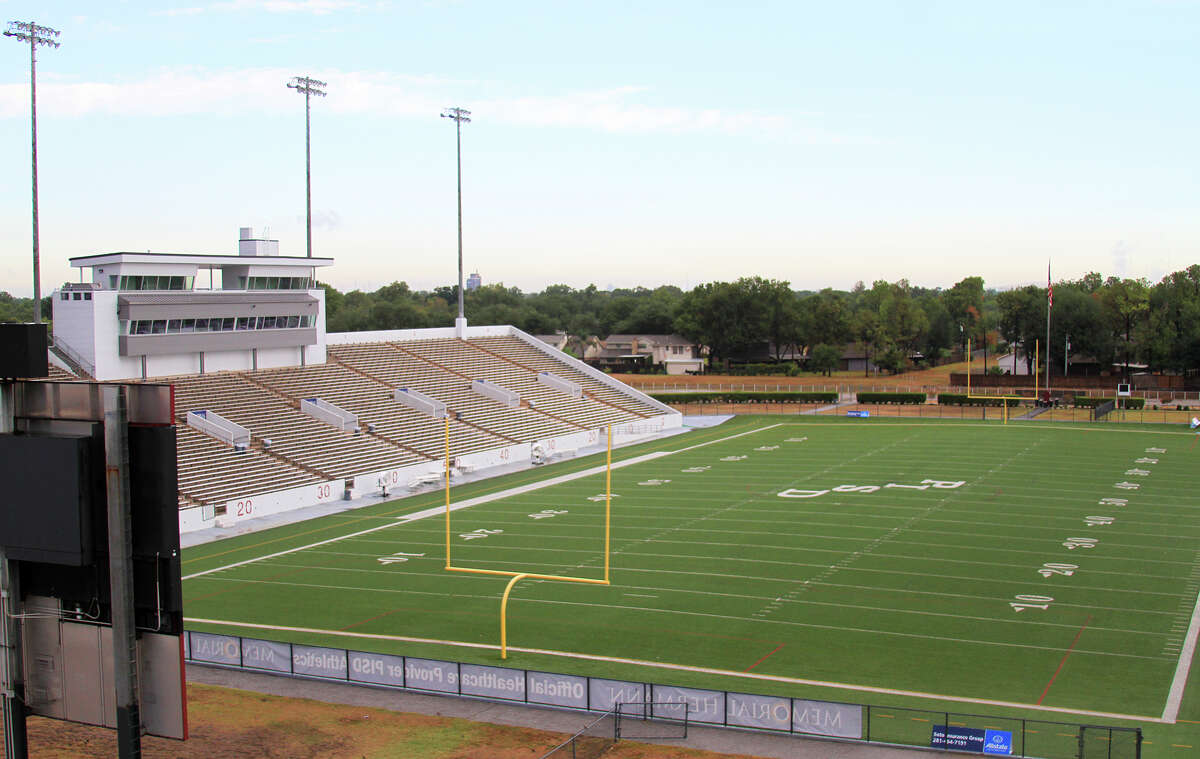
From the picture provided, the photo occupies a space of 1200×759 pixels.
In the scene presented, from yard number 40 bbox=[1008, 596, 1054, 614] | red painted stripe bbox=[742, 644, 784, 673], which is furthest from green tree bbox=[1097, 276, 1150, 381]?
red painted stripe bbox=[742, 644, 784, 673]

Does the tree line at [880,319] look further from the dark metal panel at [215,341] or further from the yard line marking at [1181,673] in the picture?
the yard line marking at [1181,673]

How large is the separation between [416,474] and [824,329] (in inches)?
2520

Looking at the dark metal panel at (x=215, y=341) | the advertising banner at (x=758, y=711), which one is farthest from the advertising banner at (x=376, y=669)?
the dark metal panel at (x=215, y=341)

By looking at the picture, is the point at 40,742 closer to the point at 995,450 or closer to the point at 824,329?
the point at 995,450

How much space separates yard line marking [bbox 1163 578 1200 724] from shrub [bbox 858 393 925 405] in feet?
132

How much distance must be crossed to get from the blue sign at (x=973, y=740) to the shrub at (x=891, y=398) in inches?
1894

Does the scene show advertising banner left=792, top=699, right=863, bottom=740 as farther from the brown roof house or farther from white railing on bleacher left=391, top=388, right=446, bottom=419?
the brown roof house

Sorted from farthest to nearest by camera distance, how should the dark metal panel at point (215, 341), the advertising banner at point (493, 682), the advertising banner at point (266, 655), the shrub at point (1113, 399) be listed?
1. the shrub at point (1113, 399)
2. the dark metal panel at point (215, 341)
3. the advertising banner at point (266, 655)
4. the advertising banner at point (493, 682)

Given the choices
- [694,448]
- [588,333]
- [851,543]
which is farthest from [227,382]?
[588,333]

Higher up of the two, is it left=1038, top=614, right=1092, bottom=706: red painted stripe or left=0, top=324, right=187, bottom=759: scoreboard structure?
left=0, top=324, right=187, bottom=759: scoreboard structure

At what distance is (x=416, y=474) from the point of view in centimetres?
3628

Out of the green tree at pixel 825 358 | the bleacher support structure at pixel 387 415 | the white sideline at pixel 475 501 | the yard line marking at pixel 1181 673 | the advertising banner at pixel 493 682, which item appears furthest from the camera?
the green tree at pixel 825 358

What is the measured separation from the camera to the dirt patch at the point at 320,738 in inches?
549

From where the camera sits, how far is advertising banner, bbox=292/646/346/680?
54.4ft
